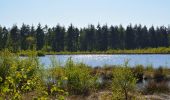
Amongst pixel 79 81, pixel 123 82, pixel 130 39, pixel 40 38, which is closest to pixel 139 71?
pixel 79 81

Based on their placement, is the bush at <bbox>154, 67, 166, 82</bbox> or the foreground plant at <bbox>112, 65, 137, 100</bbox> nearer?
the foreground plant at <bbox>112, 65, 137, 100</bbox>

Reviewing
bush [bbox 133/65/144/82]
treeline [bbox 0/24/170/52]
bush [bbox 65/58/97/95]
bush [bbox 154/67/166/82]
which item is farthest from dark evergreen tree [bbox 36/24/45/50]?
bush [bbox 65/58/97/95]

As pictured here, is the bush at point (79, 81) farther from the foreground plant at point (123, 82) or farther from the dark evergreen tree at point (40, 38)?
the dark evergreen tree at point (40, 38)

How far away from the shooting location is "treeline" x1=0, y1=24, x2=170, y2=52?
319 ft

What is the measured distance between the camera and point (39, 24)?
97.1m

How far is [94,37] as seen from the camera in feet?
335

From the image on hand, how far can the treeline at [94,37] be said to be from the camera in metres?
97.2

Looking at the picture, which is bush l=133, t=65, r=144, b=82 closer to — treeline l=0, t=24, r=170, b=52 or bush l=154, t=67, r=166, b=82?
bush l=154, t=67, r=166, b=82

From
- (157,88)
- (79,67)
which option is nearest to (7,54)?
(79,67)

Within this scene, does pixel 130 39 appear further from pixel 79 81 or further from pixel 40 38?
pixel 79 81

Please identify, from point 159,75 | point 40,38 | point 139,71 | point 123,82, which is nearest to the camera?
point 123,82

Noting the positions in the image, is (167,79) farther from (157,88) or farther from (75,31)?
(75,31)

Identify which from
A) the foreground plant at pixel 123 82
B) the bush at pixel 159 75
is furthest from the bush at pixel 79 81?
the bush at pixel 159 75

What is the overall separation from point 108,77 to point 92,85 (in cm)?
856
